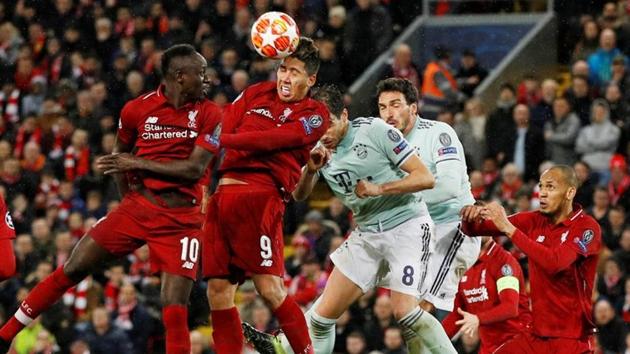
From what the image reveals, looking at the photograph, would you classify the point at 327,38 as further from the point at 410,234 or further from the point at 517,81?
the point at 410,234

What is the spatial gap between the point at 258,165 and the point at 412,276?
4.65 feet

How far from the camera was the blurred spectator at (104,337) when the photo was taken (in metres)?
16.0

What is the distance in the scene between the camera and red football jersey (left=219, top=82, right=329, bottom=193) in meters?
9.58

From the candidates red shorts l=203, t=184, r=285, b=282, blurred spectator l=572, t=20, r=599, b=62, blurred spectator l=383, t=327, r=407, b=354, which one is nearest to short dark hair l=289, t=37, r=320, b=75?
red shorts l=203, t=184, r=285, b=282

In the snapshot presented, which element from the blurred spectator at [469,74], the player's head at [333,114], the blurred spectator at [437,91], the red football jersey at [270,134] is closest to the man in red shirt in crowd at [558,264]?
the player's head at [333,114]

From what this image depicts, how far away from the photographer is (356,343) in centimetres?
1491

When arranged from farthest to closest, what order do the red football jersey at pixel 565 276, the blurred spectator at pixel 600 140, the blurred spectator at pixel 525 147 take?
the blurred spectator at pixel 525 147, the blurred spectator at pixel 600 140, the red football jersey at pixel 565 276

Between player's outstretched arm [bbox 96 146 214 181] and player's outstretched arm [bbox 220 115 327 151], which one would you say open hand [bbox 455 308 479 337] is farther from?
player's outstretched arm [bbox 96 146 214 181]

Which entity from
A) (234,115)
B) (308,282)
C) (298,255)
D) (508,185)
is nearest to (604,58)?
(508,185)

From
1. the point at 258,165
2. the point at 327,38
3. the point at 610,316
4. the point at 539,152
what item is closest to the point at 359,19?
the point at 327,38

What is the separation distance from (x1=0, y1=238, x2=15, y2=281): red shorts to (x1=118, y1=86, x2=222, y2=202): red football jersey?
3.57ft

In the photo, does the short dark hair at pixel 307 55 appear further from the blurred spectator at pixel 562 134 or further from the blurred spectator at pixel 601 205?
the blurred spectator at pixel 562 134

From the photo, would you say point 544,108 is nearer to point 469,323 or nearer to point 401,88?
point 401,88

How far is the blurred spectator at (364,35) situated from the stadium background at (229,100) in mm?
22
